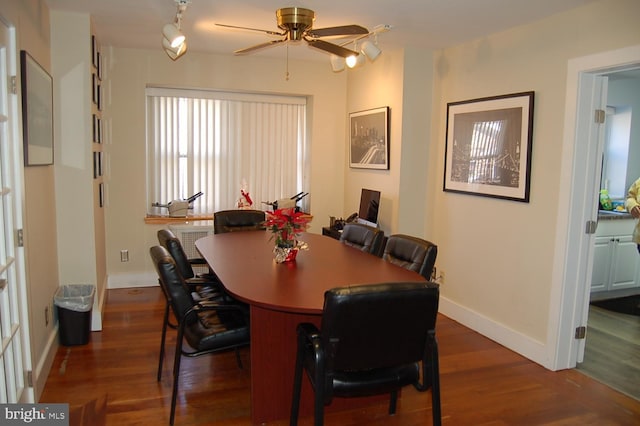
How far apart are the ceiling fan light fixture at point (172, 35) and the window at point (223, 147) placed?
2.47 meters

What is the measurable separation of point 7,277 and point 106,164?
263 cm

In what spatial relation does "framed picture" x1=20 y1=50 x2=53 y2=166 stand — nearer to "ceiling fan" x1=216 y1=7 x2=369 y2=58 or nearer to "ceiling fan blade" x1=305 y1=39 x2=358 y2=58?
"ceiling fan" x1=216 y1=7 x2=369 y2=58

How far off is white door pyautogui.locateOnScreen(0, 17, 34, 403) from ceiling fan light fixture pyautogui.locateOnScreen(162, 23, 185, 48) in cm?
77

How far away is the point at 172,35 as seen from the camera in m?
2.69

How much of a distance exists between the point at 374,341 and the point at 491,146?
97.4 inches

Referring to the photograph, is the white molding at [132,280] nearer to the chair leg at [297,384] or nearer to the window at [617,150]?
the chair leg at [297,384]

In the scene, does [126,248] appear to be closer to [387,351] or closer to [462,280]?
[462,280]

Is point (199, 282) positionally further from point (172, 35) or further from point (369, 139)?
point (369, 139)

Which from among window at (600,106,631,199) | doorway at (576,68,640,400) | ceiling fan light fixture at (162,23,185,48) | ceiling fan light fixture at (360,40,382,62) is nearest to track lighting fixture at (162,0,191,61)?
ceiling fan light fixture at (162,23,185,48)

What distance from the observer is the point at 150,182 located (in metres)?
5.14

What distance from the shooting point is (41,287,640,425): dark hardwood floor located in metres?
2.62

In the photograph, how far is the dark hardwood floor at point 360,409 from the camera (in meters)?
2.62

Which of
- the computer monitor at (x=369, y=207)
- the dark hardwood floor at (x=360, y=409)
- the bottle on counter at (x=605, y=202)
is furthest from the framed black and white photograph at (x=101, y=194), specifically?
the bottle on counter at (x=605, y=202)

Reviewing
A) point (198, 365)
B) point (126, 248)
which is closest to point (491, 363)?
point (198, 365)
